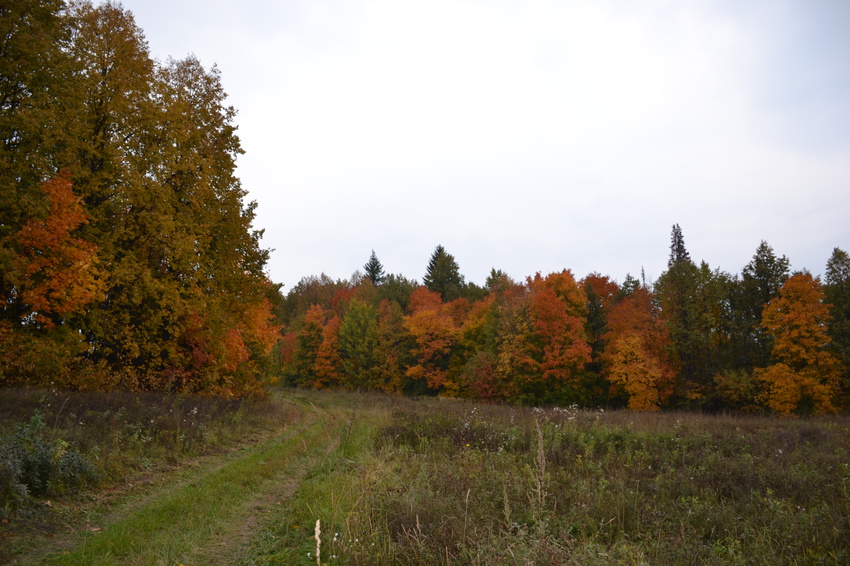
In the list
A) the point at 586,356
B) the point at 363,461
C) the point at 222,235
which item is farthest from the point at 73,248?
the point at 586,356

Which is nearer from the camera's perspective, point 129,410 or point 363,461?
point 363,461

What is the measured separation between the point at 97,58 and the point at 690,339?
42.3 meters

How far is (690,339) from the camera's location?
37.9 m

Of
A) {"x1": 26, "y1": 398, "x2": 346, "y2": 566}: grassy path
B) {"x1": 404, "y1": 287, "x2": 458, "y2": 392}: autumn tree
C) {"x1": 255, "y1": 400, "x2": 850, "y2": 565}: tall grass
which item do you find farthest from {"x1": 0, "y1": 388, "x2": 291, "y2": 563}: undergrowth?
{"x1": 404, "y1": 287, "x2": 458, "y2": 392}: autumn tree

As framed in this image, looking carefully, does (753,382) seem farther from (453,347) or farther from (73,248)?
(73,248)

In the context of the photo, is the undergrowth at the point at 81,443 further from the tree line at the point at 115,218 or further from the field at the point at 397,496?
the tree line at the point at 115,218

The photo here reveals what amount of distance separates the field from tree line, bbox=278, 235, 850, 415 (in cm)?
2331

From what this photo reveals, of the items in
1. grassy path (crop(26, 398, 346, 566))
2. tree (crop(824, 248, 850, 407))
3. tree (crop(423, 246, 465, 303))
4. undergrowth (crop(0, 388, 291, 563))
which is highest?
tree (crop(423, 246, 465, 303))

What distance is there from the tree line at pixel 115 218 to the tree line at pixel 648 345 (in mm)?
23486

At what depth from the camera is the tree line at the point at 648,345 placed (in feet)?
104

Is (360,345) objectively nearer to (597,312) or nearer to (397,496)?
(597,312)

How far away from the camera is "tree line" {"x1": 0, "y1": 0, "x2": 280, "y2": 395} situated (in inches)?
479

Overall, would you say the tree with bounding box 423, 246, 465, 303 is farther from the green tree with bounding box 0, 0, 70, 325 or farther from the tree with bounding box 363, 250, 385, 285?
the green tree with bounding box 0, 0, 70, 325

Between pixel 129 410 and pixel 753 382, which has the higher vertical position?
pixel 129 410
